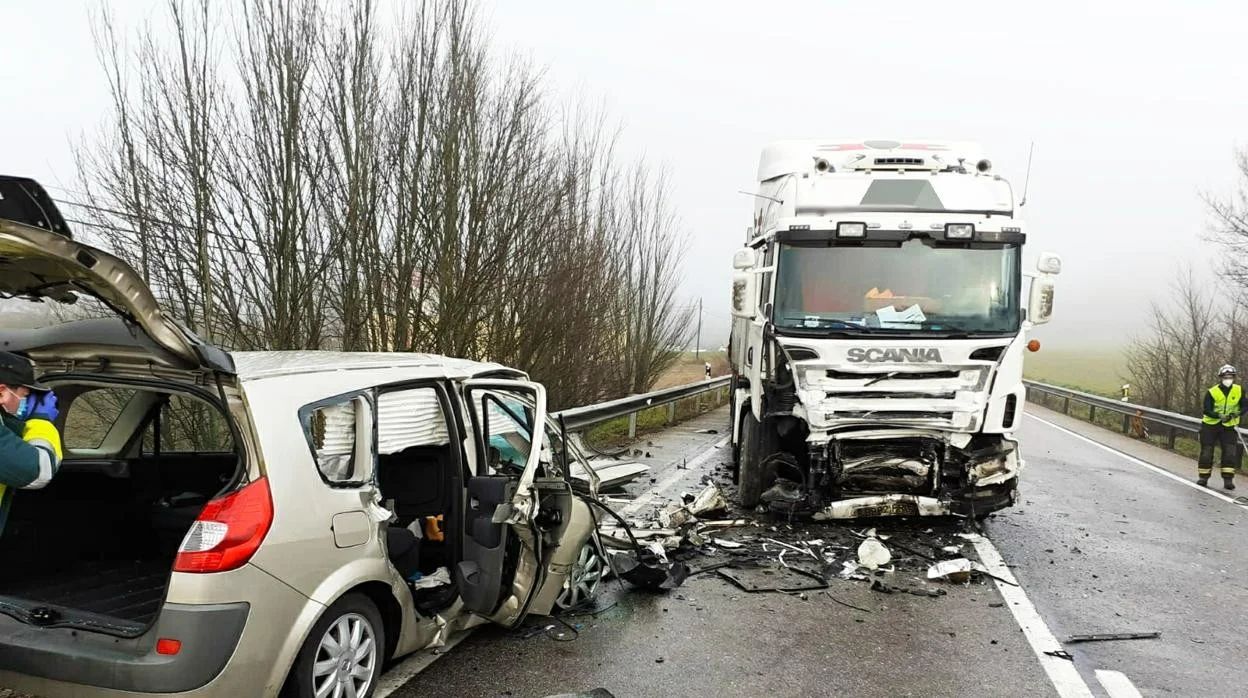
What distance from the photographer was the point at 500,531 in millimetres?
3918

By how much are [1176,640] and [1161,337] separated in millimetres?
28649

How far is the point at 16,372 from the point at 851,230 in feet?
20.3

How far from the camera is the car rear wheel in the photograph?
3053mm

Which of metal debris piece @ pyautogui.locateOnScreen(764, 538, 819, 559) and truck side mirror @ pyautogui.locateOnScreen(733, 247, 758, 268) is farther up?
truck side mirror @ pyautogui.locateOnScreen(733, 247, 758, 268)

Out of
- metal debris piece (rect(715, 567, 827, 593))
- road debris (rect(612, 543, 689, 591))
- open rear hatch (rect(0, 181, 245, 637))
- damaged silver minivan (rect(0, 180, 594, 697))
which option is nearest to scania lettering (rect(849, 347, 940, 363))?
metal debris piece (rect(715, 567, 827, 593))

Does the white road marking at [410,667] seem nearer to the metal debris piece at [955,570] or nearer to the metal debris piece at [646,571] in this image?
the metal debris piece at [646,571]

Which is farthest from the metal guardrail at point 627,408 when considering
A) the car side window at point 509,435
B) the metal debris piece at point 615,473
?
the car side window at point 509,435

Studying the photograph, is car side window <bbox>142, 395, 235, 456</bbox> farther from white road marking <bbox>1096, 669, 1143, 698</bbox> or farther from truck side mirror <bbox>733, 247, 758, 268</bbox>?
white road marking <bbox>1096, 669, 1143, 698</bbox>

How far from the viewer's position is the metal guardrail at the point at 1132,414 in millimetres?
15170

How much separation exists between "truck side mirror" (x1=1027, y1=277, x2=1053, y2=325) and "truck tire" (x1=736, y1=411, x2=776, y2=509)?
256 centimetres

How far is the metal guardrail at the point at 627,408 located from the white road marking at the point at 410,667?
3.64m

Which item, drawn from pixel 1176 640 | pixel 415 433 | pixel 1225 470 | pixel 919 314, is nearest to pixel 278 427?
pixel 415 433

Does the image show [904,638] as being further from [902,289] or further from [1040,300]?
[1040,300]

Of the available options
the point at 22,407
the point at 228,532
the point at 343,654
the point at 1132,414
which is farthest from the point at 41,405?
the point at 1132,414
